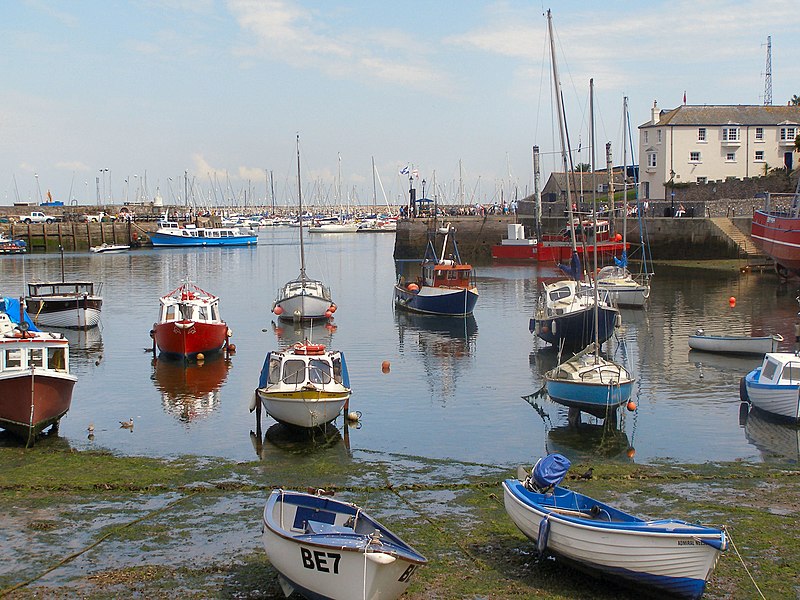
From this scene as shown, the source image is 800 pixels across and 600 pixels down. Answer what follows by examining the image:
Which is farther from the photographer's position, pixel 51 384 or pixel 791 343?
pixel 791 343

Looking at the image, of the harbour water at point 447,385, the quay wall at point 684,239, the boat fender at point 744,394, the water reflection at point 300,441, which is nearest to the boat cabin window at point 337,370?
the water reflection at point 300,441

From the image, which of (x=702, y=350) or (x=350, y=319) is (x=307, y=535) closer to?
(x=702, y=350)

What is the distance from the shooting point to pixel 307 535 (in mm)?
12227

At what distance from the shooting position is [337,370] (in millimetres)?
23391

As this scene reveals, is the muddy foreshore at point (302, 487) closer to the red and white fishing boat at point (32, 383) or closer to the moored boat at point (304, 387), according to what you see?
the red and white fishing boat at point (32, 383)

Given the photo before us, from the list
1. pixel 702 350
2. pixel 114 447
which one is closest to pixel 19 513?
pixel 114 447

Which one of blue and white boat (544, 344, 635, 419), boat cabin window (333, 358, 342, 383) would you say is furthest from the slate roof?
boat cabin window (333, 358, 342, 383)

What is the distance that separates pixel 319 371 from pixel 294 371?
1.94 ft

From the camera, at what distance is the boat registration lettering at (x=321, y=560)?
11633mm

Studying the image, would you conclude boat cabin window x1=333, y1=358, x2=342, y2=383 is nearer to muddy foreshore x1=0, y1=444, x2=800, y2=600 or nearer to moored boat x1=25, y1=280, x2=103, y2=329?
muddy foreshore x1=0, y1=444, x2=800, y2=600

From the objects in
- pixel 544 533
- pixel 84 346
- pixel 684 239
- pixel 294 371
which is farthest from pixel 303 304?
pixel 684 239

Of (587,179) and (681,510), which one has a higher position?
(587,179)

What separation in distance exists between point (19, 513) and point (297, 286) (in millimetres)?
31254

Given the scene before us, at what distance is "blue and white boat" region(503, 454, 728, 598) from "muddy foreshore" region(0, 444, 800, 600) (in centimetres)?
47
